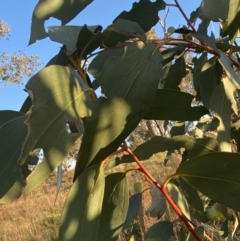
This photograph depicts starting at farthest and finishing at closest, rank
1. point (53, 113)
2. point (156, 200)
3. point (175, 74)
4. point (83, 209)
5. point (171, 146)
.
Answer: point (156, 200) < point (175, 74) < point (171, 146) < point (83, 209) < point (53, 113)

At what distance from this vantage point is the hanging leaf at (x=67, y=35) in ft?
2.13

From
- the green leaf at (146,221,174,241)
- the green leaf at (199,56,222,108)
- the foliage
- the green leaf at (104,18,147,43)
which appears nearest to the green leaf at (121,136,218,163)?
the foliage

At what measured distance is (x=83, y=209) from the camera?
67cm

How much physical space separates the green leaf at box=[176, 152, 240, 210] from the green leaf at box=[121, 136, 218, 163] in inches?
2.2

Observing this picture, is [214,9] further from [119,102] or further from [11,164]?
[11,164]

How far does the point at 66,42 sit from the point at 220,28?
653 millimetres

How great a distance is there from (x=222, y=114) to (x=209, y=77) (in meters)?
0.18

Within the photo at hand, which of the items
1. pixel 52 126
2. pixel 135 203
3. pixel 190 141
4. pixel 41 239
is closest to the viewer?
pixel 52 126

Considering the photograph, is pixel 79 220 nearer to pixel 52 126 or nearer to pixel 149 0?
pixel 52 126

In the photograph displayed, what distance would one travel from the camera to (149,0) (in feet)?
3.04

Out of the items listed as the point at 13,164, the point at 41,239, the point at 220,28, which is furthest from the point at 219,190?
the point at 41,239

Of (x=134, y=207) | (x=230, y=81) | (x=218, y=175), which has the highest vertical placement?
(x=230, y=81)

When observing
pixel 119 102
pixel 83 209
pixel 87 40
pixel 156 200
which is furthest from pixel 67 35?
pixel 156 200

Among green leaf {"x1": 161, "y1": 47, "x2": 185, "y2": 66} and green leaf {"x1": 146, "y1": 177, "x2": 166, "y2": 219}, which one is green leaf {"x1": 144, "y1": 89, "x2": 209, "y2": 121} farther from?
green leaf {"x1": 146, "y1": 177, "x2": 166, "y2": 219}
